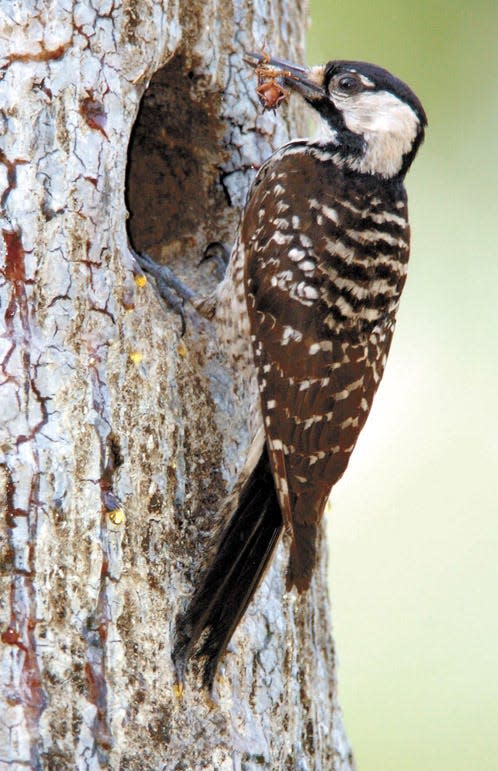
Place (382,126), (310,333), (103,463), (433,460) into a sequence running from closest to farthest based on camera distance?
(103,463) → (310,333) → (382,126) → (433,460)

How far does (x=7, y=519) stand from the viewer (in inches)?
94.0

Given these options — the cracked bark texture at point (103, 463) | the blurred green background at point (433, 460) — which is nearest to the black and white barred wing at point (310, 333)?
the cracked bark texture at point (103, 463)

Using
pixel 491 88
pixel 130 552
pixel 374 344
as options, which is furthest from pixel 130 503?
pixel 491 88

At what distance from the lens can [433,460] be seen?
546cm

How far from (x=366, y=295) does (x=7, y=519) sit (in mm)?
1133

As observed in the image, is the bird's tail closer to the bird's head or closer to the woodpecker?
the woodpecker

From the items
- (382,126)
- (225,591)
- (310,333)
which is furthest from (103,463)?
(382,126)

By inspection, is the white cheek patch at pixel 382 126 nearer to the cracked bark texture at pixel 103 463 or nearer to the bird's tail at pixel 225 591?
the cracked bark texture at pixel 103 463

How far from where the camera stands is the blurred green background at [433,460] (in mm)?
5117

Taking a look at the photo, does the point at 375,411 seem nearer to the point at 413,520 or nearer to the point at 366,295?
the point at 413,520

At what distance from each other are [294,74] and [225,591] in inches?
61.3

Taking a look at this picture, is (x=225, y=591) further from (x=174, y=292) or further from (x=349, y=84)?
(x=349, y=84)

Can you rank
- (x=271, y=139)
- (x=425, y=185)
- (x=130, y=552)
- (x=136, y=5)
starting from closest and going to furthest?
(x=130, y=552) → (x=136, y=5) → (x=271, y=139) → (x=425, y=185)

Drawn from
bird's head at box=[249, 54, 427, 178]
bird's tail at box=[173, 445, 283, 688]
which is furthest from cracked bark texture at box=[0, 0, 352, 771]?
bird's head at box=[249, 54, 427, 178]
